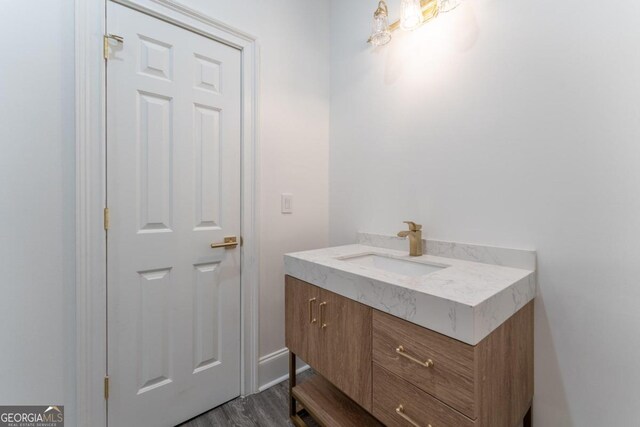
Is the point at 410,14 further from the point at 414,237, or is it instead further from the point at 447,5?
the point at 414,237

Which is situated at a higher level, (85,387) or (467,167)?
(467,167)

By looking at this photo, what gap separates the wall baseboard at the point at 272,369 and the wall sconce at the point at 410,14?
6.39 ft

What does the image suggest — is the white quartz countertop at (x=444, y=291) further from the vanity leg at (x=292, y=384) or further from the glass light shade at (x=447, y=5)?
the glass light shade at (x=447, y=5)

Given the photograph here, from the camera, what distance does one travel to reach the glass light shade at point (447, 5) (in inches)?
49.5

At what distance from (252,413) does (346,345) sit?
2.69ft

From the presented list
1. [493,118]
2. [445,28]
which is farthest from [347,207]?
[445,28]

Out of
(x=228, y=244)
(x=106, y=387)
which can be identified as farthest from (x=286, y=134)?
(x=106, y=387)

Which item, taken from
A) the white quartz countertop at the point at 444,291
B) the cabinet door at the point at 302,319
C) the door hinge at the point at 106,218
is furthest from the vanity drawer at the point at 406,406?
the door hinge at the point at 106,218

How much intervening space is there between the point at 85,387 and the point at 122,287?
0.41m

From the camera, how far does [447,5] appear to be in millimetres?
1277

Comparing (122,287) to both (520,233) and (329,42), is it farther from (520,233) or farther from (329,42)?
(329,42)

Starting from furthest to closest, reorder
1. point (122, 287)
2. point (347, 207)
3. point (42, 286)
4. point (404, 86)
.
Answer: point (347, 207), point (404, 86), point (122, 287), point (42, 286)

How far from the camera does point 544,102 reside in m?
1.03

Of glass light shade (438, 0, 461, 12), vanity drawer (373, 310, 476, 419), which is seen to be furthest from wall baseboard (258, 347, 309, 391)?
glass light shade (438, 0, 461, 12)
